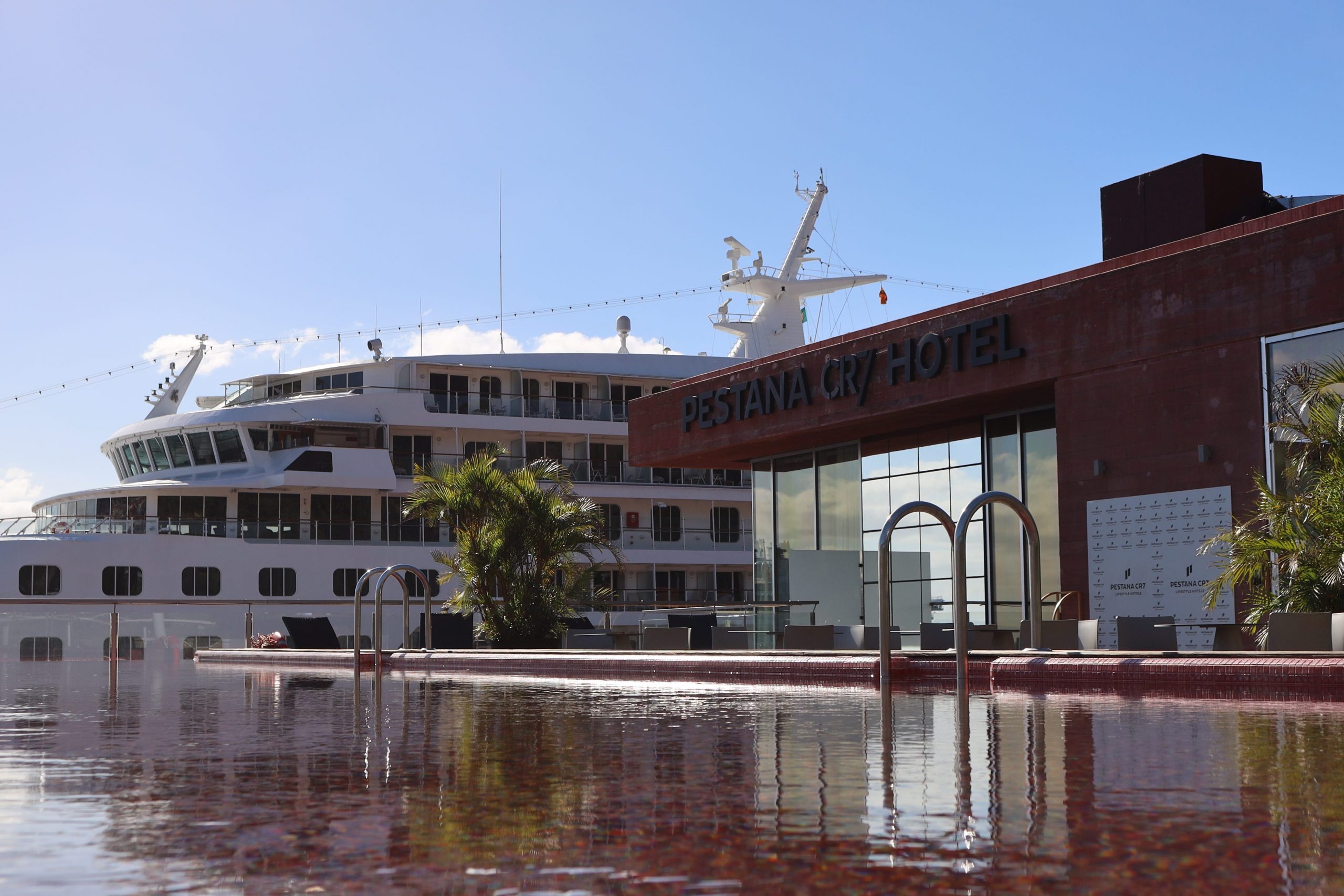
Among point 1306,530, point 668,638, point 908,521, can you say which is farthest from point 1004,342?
point 668,638

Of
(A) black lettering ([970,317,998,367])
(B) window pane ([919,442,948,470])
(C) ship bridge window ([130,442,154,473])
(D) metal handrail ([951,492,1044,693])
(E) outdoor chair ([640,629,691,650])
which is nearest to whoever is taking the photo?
(D) metal handrail ([951,492,1044,693])

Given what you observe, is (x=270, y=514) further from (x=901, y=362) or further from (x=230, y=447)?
(x=901, y=362)

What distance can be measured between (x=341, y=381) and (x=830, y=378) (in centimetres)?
2253

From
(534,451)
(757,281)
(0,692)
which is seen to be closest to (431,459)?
(534,451)

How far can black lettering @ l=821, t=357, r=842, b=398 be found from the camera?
19.5 metres

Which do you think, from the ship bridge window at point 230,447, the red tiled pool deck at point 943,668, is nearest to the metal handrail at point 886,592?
the red tiled pool deck at point 943,668

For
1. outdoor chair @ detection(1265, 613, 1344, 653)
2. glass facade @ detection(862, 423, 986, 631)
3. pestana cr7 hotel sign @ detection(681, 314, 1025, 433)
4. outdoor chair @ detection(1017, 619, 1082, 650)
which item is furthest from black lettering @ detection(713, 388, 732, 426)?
outdoor chair @ detection(1265, 613, 1344, 653)

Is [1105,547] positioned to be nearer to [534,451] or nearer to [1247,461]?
[1247,461]

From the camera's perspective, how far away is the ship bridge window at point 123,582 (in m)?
32.4

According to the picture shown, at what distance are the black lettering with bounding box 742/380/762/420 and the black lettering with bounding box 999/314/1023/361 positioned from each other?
5.22 metres

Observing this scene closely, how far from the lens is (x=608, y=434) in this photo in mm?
39750

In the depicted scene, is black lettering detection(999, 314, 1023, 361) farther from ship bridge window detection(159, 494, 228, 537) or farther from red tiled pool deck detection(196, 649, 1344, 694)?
ship bridge window detection(159, 494, 228, 537)

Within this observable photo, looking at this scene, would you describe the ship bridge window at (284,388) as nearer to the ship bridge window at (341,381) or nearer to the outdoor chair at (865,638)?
the ship bridge window at (341,381)

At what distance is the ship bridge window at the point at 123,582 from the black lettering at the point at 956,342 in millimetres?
22350
